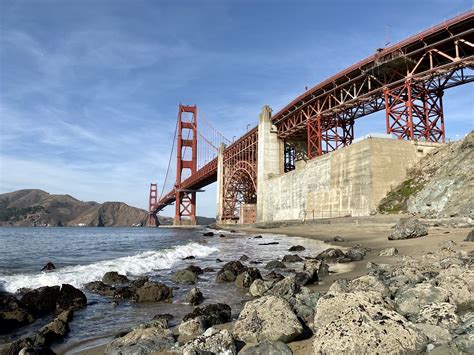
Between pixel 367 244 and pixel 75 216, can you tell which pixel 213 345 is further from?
pixel 75 216

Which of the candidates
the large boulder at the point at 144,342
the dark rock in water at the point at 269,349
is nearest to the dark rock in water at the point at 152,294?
the large boulder at the point at 144,342

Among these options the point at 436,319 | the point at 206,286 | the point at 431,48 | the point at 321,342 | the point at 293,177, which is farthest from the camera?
the point at 293,177

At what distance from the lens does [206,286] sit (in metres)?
9.71

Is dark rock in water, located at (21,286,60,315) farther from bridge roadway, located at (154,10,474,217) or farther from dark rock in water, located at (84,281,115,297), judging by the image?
bridge roadway, located at (154,10,474,217)

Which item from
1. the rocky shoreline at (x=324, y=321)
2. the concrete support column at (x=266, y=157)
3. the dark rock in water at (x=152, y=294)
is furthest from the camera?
the concrete support column at (x=266, y=157)

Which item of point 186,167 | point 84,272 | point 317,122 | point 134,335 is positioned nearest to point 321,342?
point 134,335

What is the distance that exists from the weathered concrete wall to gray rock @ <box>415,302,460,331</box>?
24.8m

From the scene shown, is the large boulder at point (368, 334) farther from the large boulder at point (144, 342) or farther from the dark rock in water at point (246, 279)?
the dark rock in water at point (246, 279)

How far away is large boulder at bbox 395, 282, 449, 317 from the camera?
15.8 feet

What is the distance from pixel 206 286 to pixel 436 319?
658cm

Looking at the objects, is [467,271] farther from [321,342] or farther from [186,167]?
[186,167]

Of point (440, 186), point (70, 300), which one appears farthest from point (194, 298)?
point (440, 186)

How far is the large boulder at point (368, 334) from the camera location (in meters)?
3.28

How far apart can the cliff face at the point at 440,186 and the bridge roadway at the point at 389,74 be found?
16.5 feet
